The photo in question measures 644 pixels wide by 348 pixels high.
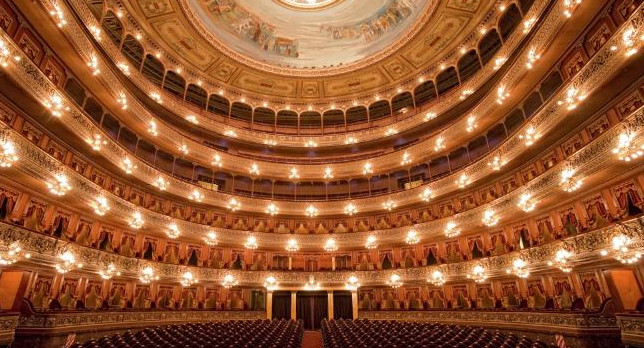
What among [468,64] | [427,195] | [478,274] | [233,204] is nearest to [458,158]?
[427,195]

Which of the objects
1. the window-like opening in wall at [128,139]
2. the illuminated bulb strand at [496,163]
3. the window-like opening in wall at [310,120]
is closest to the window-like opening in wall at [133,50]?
the window-like opening in wall at [128,139]

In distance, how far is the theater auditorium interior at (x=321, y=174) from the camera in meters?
12.4

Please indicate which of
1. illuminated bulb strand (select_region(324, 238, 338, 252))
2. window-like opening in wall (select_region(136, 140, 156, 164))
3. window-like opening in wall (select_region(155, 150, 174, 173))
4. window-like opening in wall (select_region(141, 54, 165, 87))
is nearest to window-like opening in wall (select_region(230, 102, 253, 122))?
window-like opening in wall (select_region(141, 54, 165, 87))

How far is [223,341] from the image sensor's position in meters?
10.3

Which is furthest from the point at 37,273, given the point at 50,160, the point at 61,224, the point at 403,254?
the point at 403,254

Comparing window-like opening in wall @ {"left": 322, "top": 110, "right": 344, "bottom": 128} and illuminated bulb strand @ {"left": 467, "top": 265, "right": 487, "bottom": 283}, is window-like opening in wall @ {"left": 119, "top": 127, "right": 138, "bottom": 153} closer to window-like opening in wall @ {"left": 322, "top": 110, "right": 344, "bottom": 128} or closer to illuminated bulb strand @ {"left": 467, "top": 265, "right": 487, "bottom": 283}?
window-like opening in wall @ {"left": 322, "top": 110, "right": 344, "bottom": 128}

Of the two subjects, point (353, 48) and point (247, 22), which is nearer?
point (247, 22)

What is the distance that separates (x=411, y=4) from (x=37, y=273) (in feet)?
84.5

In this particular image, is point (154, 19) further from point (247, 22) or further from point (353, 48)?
point (353, 48)

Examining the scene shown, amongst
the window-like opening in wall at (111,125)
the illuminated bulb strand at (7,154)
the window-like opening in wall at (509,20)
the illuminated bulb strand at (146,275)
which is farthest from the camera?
the window-like opening in wall at (509,20)

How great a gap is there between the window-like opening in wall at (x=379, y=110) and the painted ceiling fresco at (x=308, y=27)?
16.7 ft

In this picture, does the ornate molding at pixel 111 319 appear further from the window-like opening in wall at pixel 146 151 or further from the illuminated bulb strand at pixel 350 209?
the window-like opening in wall at pixel 146 151

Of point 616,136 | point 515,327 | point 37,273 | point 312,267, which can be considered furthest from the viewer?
point 312,267

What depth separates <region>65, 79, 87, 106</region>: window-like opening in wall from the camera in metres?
16.8
